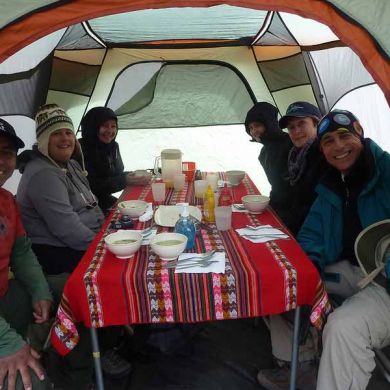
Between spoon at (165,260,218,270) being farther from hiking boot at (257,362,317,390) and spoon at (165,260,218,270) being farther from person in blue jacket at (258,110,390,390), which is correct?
hiking boot at (257,362,317,390)

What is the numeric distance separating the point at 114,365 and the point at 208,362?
1.59 feet

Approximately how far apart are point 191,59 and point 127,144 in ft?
3.54

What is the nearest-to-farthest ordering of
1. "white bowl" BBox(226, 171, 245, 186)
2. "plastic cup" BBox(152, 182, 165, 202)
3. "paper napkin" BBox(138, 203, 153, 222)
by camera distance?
1. "paper napkin" BBox(138, 203, 153, 222)
2. "plastic cup" BBox(152, 182, 165, 202)
3. "white bowl" BBox(226, 171, 245, 186)

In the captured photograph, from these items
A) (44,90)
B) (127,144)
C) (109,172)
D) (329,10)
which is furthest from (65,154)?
(127,144)

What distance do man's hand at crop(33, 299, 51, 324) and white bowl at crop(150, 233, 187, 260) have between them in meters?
0.59

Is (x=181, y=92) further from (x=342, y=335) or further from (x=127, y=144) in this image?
(x=342, y=335)

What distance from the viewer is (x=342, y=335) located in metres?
1.56

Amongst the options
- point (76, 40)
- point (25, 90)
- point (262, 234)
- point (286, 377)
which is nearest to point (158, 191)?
point (262, 234)

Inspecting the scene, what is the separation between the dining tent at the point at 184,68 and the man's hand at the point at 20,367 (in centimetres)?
209

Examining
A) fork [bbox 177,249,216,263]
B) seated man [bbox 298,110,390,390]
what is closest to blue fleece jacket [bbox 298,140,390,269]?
seated man [bbox 298,110,390,390]

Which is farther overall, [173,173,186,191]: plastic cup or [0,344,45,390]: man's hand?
[173,173,186,191]: plastic cup

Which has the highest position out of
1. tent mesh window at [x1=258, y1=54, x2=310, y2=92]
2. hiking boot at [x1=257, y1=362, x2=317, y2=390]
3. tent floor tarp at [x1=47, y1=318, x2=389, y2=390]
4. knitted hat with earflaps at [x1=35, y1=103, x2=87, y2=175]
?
tent mesh window at [x1=258, y1=54, x2=310, y2=92]

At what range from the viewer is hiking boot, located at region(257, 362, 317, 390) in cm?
196

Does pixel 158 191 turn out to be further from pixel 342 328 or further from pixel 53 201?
pixel 342 328
